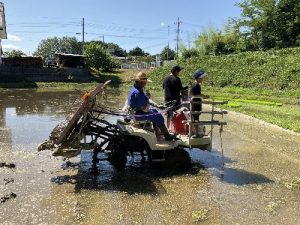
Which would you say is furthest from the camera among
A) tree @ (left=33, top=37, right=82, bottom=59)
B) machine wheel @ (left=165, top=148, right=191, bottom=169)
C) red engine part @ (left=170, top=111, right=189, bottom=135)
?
tree @ (left=33, top=37, right=82, bottom=59)

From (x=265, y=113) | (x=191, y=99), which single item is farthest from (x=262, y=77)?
(x=191, y=99)

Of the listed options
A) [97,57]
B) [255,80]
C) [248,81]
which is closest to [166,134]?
[255,80]

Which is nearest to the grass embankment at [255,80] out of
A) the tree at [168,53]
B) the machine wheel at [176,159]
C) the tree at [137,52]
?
the machine wheel at [176,159]

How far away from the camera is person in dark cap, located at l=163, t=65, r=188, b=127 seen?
1028 cm

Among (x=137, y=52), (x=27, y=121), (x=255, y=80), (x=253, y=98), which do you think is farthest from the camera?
(x=137, y=52)

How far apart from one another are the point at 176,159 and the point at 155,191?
1944 millimetres

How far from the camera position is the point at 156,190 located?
26.0ft

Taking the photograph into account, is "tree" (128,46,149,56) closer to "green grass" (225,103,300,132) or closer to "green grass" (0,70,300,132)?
"green grass" (0,70,300,132)

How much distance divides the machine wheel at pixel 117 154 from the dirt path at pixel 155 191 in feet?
0.75

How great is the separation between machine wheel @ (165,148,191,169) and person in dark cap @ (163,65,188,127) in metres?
1.13

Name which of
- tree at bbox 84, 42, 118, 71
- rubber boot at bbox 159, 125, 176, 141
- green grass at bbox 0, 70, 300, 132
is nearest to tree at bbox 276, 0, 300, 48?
green grass at bbox 0, 70, 300, 132

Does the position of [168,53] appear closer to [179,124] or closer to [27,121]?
[27,121]

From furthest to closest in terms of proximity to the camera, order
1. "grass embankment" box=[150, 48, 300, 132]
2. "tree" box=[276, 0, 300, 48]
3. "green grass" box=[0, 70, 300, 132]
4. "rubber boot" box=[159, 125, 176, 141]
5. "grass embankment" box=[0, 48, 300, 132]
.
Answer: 1. "tree" box=[276, 0, 300, 48]
2. "grass embankment" box=[0, 48, 300, 132]
3. "grass embankment" box=[150, 48, 300, 132]
4. "green grass" box=[0, 70, 300, 132]
5. "rubber boot" box=[159, 125, 176, 141]

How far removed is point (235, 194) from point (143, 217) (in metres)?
2.08
